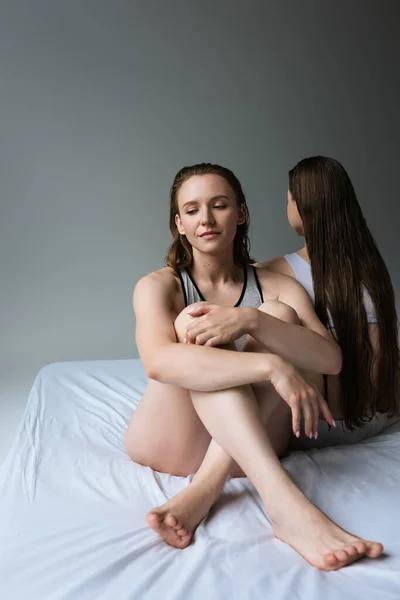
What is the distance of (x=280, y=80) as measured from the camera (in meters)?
4.10

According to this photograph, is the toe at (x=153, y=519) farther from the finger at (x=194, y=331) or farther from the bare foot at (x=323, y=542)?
the finger at (x=194, y=331)

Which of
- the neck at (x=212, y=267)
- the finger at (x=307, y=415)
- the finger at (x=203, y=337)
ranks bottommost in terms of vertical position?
the finger at (x=307, y=415)

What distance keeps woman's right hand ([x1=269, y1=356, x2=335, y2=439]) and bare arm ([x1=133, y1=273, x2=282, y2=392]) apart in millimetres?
15

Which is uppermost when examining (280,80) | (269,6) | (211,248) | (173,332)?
(269,6)

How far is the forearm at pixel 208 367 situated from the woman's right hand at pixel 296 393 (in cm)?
2

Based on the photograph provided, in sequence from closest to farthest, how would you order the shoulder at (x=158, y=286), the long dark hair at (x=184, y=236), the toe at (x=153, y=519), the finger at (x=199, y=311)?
the toe at (x=153, y=519) → the finger at (x=199, y=311) → the shoulder at (x=158, y=286) → the long dark hair at (x=184, y=236)

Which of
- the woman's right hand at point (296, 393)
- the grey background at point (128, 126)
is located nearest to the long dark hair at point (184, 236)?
the woman's right hand at point (296, 393)

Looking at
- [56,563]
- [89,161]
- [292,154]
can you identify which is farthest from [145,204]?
[56,563]

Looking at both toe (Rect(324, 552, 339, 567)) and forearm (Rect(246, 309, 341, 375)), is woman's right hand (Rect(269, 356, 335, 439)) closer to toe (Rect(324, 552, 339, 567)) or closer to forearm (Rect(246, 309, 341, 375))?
forearm (Rect(246, 309, 341, 375))

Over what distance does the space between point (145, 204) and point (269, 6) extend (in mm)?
1478

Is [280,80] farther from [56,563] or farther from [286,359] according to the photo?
[56,563]

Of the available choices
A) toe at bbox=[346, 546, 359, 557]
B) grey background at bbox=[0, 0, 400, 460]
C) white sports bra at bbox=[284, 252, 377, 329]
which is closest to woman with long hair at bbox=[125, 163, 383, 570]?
toe at bbox=[346, 546, 359, 557]

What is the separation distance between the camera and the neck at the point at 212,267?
1867 mm

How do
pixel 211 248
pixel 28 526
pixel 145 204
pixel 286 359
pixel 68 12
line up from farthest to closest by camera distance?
pixel 145 204, pixel 68 12, pixel 211 248, pixel 286 359, pixel 28 526
